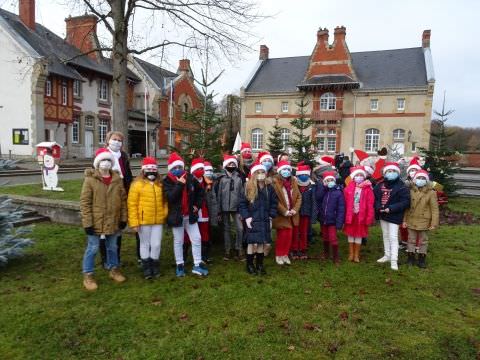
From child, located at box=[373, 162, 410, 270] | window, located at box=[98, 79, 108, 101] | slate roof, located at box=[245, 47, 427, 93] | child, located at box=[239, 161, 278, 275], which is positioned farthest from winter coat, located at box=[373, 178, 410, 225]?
slate roof, located at box=[245, 47, 427, 93]

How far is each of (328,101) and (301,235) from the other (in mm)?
35311

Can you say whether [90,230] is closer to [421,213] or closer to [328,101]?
[421,213]

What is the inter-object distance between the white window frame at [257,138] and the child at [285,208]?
3642cm

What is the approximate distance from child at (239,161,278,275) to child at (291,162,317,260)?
3.21 feet

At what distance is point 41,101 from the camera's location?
2620 centimetres

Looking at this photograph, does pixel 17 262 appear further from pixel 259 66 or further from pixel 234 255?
pixel 259 66

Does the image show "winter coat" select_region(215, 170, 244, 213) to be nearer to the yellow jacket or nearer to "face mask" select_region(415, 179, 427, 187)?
the yellow jacket

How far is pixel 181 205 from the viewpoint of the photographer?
5500mm

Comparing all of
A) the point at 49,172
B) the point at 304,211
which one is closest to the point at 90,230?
the point at 304,211

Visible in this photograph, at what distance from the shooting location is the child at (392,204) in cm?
627

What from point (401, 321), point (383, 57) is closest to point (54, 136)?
point (401, 321)

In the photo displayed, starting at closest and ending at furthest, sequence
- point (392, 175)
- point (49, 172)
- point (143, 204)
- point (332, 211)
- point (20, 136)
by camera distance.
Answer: point (143, 204), point (392, 175), point (332, 211), point (49, 172), point (20, 136)

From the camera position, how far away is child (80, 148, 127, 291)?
5.02 metres

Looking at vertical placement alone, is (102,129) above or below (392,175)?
above
